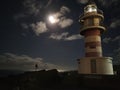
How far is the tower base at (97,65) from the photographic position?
58.1 ft

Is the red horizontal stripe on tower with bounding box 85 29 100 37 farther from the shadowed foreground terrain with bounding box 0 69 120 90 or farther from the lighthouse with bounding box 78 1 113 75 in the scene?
the shadowed foreground terrain with bounding box 0 69 120 90

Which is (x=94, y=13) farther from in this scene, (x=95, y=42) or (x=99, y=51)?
(x=99, y=51)

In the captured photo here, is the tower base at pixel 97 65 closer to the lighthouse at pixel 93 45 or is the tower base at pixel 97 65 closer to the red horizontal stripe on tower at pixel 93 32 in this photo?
the lighthouse at pixel 93 45

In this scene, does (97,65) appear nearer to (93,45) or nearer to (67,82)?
(93,45)

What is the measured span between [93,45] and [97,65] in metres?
2.70

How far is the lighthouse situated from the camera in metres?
17.8

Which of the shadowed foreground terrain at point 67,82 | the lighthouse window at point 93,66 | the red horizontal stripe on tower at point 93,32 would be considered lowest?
the shadowed foreground terrain at point 67,82

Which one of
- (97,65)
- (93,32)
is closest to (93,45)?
(93,32)

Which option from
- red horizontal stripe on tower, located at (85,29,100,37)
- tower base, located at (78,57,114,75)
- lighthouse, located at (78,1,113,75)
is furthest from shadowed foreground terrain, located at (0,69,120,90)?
red horizontal stripe on tower, located at (85,29,100,37)

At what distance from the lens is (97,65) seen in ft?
58.3

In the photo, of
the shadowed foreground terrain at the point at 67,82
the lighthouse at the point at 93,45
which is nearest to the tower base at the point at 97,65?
the lighthouse at the point at 93,45

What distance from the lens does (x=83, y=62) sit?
18781 millimetres

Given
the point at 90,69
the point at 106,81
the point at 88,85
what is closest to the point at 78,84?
the point at 88,85

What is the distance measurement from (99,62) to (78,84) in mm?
3786
